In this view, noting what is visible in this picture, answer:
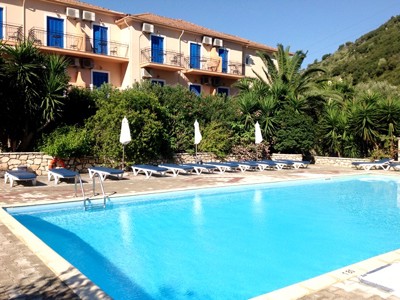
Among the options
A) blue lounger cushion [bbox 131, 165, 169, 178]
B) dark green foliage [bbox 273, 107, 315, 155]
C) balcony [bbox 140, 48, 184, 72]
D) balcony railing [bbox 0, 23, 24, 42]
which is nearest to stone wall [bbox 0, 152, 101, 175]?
blue lounger cushion [bbox 131, 165, 169, 178]

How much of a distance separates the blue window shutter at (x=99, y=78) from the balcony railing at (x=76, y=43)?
56.1 inches

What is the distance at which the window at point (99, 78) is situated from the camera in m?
26.6

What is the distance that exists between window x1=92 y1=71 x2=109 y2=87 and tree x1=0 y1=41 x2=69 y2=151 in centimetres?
974

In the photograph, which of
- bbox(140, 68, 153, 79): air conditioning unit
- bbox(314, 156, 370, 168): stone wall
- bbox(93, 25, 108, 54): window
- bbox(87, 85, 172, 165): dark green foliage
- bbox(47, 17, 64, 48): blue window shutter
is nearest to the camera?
bbox(87, 85, 172, 165): dark green foliage

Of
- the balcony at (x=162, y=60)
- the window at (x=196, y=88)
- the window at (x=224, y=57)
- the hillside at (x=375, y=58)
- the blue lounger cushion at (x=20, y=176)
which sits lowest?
the blue lounger cushion at (x=20, y=176)

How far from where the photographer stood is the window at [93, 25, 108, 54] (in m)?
26.3

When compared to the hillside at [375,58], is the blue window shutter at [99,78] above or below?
below

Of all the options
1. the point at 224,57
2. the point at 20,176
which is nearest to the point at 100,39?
the point at 224,57

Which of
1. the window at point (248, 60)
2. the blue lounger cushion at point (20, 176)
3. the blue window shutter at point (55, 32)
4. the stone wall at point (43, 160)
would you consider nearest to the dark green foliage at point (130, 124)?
the stone wall at point (43, 160)

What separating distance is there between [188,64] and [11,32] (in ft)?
41.2

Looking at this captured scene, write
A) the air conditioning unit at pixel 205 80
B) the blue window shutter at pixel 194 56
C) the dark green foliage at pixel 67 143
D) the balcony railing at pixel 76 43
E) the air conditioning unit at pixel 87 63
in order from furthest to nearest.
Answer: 1. the air conditioning unit at pixel 205 80
2. the blue window shutter at pixel 194 56
3. the air conditioning unit at pixel 87 63
4. the balcony railing at pixel 76 43
5. the dark green foliage at pixel 67 143

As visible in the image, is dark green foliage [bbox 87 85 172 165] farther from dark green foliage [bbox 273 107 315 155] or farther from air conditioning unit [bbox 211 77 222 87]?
air conditioning unit [bbox 211 77 222 87]

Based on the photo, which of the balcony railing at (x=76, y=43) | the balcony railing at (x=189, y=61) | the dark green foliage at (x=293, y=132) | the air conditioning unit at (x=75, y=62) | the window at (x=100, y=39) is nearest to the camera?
the dark green foliage at (x=293, y=132)

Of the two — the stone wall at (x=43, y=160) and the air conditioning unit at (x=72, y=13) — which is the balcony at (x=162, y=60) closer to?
the air conditioning unit at (x=72, y=13)
